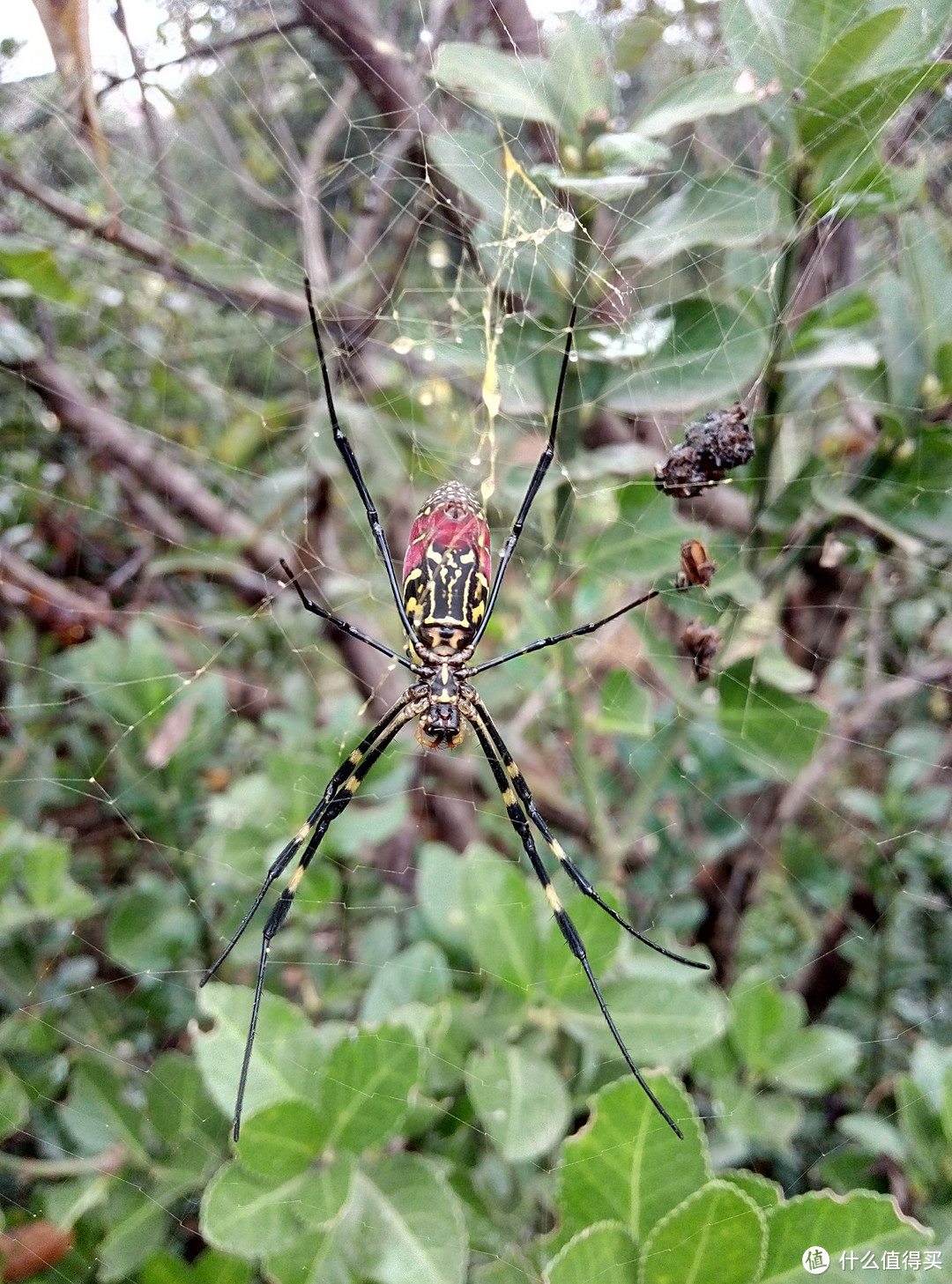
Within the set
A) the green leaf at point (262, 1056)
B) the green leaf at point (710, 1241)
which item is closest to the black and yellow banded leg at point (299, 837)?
the green leaf at point (262, 1056)

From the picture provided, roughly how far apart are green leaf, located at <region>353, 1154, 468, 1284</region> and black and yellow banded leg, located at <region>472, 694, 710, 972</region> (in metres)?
0.31

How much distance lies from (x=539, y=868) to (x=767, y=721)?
36cm

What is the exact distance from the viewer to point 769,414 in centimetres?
77

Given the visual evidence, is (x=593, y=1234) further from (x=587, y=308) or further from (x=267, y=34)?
(x=267, y=34)

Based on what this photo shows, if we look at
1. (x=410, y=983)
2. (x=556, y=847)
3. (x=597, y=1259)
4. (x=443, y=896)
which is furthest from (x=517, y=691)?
(x=597, y=1259)

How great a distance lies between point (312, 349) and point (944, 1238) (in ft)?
5.70

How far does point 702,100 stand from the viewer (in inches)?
26.7

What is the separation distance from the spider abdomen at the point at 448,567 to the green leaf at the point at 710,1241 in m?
0.70

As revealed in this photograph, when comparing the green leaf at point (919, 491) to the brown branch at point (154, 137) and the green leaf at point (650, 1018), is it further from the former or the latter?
the brown branch at point (154, 137)

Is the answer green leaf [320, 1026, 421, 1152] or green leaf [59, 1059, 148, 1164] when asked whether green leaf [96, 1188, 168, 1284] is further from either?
green leaf [320, 1026, 421, 1152]

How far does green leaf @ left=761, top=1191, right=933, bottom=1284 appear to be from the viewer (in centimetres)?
51

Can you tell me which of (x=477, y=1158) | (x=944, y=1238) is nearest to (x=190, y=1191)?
(x=477, y=1158)

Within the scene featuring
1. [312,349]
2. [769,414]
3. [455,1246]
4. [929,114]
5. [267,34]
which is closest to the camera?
[455,1246]

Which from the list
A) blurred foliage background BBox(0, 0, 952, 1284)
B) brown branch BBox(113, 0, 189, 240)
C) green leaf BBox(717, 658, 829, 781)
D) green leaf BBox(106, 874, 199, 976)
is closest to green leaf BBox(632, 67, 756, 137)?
blurred foliage background BBox(0, 0, 952, 1284)
